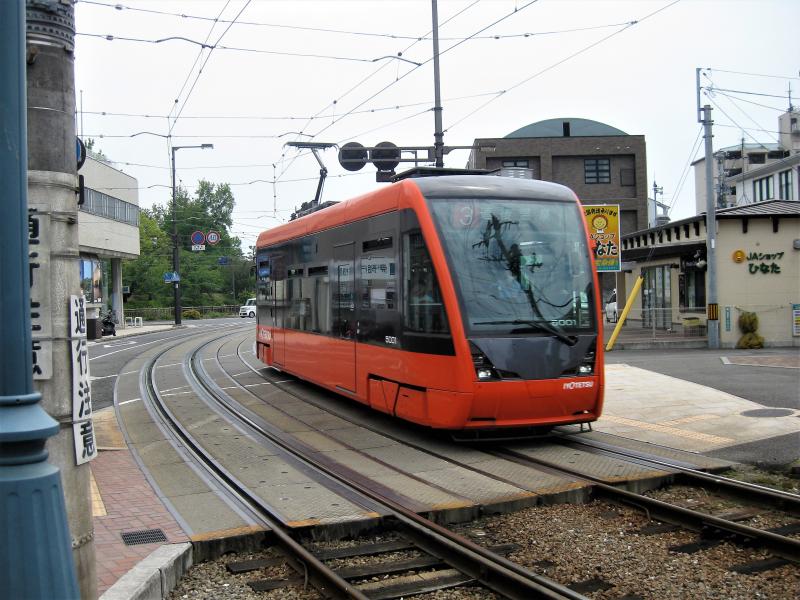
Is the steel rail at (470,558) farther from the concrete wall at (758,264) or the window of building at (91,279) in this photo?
the window of building at (91,279)

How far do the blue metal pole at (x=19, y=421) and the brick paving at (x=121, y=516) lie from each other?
6.57 ft

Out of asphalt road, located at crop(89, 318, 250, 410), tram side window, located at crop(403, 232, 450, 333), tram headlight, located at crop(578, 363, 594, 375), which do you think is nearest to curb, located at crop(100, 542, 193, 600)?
tram side window, located at crop(403, 232, 450, 333)

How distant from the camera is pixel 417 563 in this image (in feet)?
18.6

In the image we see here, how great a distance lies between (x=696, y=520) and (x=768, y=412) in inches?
231

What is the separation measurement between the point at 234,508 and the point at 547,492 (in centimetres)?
284

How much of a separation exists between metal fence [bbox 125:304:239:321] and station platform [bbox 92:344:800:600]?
57054 mm

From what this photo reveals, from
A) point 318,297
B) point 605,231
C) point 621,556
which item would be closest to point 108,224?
point 605,231

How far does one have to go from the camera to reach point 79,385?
4359 mm

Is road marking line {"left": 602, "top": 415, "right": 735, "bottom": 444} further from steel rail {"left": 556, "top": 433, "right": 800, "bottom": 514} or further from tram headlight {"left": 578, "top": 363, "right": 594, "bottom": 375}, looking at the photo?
tram headlight {"left": 578, "top": 363, "right": 594, "bottom": 375}

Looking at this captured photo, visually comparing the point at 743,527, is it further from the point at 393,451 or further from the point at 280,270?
the point at 280,270

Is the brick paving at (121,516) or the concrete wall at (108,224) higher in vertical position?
the concrete wall at (108,224)

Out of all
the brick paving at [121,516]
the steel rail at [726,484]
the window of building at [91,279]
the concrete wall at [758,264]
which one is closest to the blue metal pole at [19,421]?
the brick paving at [121,516]

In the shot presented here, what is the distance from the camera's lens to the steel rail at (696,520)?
18.4 ft

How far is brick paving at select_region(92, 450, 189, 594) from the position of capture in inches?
214
